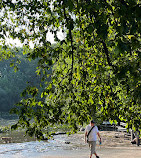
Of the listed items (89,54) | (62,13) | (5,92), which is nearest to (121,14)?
(62,13)

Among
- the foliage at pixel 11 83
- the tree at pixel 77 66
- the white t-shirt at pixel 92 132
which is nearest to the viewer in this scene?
the tree at pixel 77 66

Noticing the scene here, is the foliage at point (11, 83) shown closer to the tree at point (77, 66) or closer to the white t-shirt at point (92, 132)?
the white t-shirt at point (92, 132)

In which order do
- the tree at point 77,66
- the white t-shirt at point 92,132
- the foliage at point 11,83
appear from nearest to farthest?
1. the tree at point 77,66
2. the white t-shirt at point 92,132
3. the foliage at point 11,83

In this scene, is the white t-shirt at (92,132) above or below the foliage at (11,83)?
below

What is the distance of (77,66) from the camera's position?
259 inches

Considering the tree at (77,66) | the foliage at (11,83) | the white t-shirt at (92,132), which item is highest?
the foliage at (11,83)

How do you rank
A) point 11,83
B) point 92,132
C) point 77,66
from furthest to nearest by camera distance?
1. point 11,83
2. point 92,132
3. point 77,66

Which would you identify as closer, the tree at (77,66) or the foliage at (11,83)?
the tree at (77,66)

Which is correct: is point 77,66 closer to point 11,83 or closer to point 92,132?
point 92,132

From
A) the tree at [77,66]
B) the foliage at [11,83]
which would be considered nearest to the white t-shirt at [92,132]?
the tree at [77,66]

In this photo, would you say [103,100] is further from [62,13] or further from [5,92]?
[5,92]

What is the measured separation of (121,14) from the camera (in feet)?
13.5

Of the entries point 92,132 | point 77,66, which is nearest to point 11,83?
point 92,132

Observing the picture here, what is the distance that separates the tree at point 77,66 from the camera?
502 centimetres
